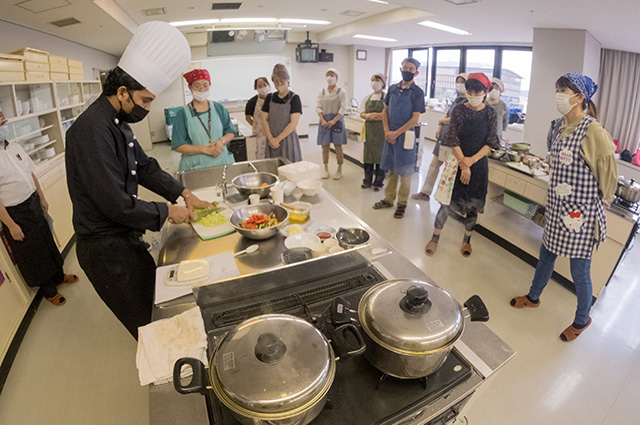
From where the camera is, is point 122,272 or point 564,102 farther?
point 564,102

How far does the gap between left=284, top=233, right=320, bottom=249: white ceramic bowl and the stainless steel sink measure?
1.06 metres

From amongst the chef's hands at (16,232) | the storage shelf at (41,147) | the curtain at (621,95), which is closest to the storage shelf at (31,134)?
the storage shelf at (41,147)

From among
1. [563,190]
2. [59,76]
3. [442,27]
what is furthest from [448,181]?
[59,76]

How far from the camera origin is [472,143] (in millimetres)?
2748

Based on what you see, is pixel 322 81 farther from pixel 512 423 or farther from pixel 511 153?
pixel 512 423

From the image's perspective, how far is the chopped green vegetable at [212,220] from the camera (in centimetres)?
166

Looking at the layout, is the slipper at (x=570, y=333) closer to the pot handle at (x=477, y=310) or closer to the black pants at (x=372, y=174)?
the pot handle at (x=477, y=310)

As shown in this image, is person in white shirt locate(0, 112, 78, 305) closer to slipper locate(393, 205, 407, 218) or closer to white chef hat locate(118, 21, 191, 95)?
white chef hat locate(118, 21, 191, 95)

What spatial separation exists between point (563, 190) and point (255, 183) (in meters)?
1.89

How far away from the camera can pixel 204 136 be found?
248 centimetres

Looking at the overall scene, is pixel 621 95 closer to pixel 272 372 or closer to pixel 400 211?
pixel 400 211

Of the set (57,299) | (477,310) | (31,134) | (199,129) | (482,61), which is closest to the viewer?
(477,310)

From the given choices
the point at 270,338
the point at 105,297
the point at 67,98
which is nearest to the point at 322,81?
the point at 67,98

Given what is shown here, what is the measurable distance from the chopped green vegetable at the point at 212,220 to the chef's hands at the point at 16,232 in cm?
149
